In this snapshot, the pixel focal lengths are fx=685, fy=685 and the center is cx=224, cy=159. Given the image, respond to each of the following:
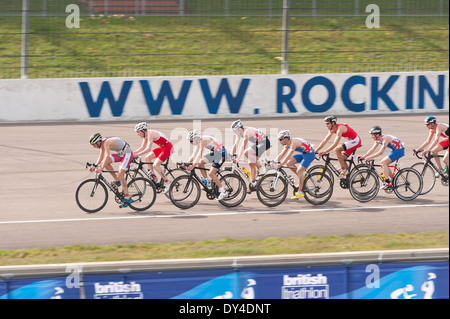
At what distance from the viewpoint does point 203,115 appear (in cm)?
1867

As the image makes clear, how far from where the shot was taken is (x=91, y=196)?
12.7 m

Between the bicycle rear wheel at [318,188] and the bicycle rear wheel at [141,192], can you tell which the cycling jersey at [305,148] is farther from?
the bicycle rear wheel at [141,192]

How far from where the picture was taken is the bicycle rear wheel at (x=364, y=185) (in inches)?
516

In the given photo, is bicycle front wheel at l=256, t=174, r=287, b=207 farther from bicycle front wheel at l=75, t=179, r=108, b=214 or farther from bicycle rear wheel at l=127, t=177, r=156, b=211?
bicycle front wheel at l=75, t=179, r=108, b=214

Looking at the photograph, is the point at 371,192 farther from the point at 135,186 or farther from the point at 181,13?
the point at 181,13

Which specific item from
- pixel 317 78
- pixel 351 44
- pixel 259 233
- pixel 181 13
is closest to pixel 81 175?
pixel 259 233

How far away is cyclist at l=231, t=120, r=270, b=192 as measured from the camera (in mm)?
12961

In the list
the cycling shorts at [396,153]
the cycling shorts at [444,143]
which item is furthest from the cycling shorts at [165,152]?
the cycling shorts at [444,143]

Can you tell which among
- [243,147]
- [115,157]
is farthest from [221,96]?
[115,157]

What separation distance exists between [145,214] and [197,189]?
1.08 m

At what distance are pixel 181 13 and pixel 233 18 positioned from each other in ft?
5.61

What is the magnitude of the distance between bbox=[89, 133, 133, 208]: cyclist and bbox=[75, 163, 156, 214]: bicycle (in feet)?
0.42

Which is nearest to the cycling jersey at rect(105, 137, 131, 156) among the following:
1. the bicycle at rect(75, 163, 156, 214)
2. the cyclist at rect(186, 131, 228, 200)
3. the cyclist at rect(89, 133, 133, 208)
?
the cyclist at rect(89, 133, 133, 208)

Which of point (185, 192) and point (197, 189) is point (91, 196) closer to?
point (185, 192)
